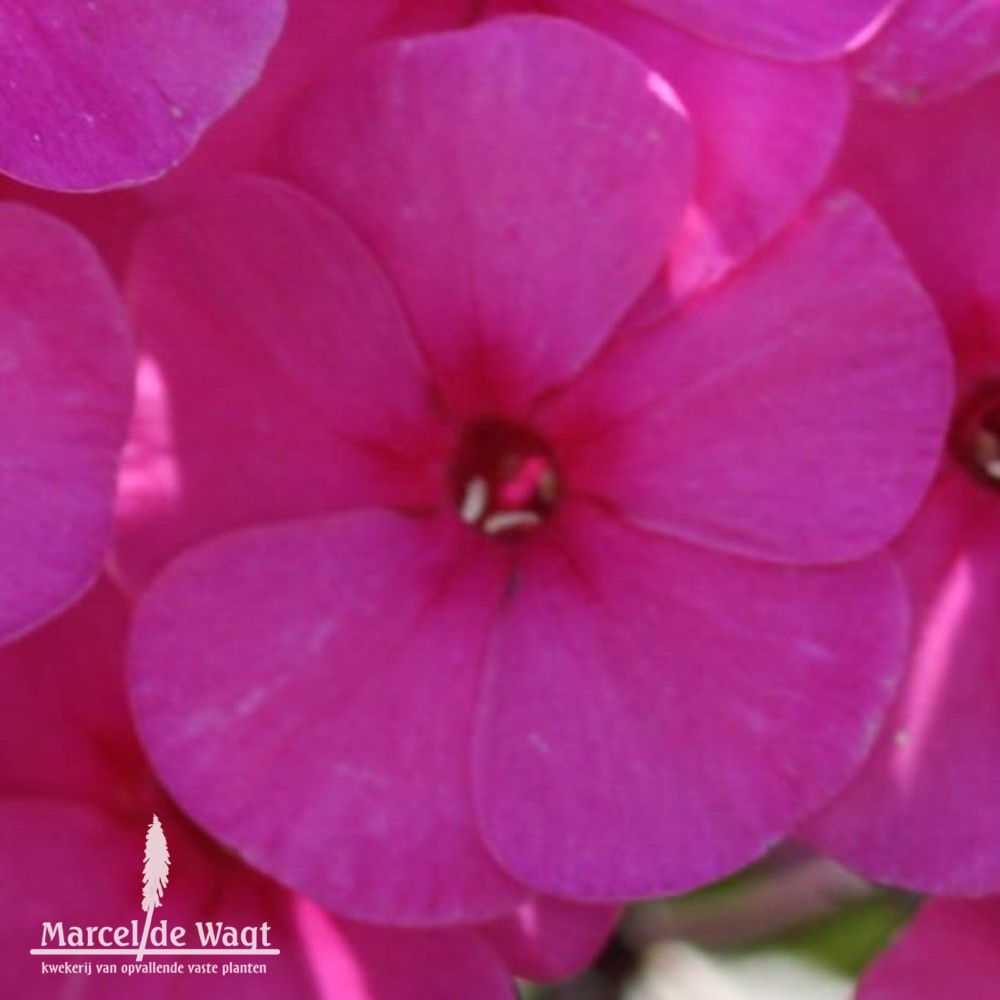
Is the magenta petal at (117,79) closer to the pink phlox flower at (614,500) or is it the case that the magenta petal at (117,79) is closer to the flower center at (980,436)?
the pink phlox flower at (614,500)

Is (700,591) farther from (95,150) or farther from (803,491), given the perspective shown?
(95,150)

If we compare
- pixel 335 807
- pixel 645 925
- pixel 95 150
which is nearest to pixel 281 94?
pixel 95 150

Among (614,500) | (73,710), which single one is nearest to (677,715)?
(614,500)

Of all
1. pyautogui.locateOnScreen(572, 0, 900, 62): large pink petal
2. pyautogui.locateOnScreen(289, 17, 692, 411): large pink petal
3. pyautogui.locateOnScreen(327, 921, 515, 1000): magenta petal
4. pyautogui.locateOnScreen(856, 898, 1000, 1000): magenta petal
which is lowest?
pyautogui.locateOnScreen(327, 921, 515, 1000): magenta petal

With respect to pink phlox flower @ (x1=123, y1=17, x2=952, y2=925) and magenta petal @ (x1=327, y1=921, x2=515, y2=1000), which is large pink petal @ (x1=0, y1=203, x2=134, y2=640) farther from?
magenta petal @ (x1=327, y1=921, x2=515, y2=1000)

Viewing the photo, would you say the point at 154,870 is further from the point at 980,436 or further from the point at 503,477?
the point at 980,436
